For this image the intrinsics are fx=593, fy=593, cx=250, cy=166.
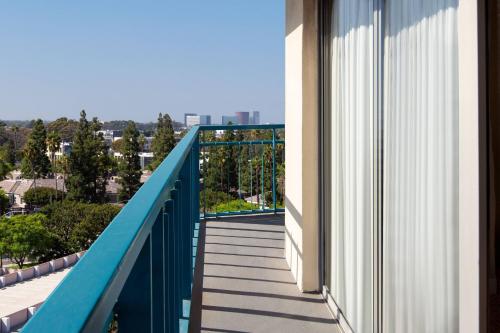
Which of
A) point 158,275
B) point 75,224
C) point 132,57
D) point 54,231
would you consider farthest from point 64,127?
point 158,275

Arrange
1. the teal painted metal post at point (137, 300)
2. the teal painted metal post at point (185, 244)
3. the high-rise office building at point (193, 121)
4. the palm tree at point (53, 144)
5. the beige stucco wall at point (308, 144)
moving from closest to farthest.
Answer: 1. the teal painted metal post at point (137, 300)
2. the teal painted metal post at point (185, 244)
3. the beige stucco wall at point (308, 144)
4. the high-rise office building at point (193, 121)
5. the palm tree at point (53, 144)

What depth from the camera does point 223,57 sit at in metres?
85.9

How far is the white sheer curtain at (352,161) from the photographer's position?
2.51 meters

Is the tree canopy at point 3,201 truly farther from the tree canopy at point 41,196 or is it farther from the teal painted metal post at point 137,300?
the teal painted metal post at point 137,300

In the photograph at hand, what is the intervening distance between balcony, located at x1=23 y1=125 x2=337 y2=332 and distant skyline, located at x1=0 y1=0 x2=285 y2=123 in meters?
57.8

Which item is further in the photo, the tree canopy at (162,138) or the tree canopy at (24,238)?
the tree canopy at (24,238)

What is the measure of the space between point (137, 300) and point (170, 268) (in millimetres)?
817

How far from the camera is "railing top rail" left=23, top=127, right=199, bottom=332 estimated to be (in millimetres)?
502

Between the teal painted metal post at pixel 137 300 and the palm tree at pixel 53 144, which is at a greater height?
the palm tree at pixel 53 144

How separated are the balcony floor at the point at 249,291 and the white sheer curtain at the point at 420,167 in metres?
0.89

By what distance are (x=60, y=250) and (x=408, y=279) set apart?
53.7 metres

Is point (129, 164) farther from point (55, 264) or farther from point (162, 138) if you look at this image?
point (55, 264)

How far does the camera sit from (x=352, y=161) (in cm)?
276

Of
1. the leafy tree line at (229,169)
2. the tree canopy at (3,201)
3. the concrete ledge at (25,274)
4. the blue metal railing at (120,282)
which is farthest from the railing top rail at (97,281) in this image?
the tree canopy at (3,201)
